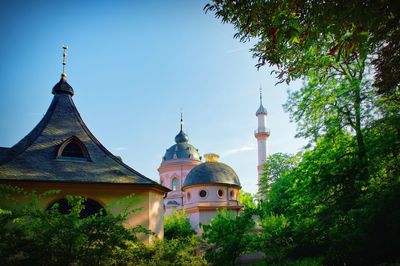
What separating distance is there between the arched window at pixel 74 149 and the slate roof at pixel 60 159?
209 millimetres

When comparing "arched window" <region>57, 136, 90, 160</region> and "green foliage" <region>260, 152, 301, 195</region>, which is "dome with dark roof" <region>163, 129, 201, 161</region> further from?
"arched window" <region>57, 136, 90, 160</region>

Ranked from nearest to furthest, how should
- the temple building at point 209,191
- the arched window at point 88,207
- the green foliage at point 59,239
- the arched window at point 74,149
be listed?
the green foliage at point 59,239 → the arched window at point 88,207 → the arched window at point 74,149 → the temple building at point 209,191

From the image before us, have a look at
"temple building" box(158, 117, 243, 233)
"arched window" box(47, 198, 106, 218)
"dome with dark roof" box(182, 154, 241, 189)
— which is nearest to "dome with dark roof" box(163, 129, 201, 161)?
"temple building" box(158, 117, 243, 233)

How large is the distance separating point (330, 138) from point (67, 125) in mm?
13065

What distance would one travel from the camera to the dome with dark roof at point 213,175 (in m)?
33.7

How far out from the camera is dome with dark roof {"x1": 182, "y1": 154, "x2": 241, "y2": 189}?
33.7 metres

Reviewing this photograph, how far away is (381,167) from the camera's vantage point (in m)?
13.9

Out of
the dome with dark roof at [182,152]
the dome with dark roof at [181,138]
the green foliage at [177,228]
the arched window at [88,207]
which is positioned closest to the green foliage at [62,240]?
the arched window at [88,207]

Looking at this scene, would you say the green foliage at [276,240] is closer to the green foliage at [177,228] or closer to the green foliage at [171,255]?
the green foliage at [171,255]

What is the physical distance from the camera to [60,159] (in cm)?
1529

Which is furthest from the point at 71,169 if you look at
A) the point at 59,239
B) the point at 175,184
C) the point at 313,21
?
the point at 175,184

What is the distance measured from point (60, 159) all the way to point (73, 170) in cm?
108

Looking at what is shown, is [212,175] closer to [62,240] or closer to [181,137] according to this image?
[181,137]

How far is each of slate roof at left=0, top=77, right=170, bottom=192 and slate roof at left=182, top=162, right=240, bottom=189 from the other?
17431 mm
